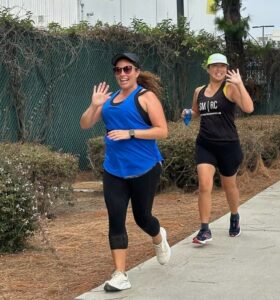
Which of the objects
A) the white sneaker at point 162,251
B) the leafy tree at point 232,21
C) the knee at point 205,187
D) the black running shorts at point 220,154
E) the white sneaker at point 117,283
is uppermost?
the leafy tree at point 232,21

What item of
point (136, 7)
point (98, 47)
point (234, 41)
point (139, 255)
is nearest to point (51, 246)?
point (139, 255)

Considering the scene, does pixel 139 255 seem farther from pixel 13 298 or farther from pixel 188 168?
pixel 188 168

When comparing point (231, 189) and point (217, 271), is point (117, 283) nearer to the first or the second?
point (217, 271)

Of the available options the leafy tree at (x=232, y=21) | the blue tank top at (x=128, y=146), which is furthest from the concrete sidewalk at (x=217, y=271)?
the leafy tree at (x=232, y=21)

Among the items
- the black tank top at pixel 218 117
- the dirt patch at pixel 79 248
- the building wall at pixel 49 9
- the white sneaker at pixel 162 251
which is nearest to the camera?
the dirt patch at pixel 79 248

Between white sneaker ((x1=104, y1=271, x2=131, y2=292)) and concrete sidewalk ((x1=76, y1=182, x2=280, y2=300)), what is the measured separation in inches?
1.5

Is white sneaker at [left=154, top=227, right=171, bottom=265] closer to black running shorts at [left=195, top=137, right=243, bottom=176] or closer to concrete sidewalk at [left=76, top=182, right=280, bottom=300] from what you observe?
concrete sidewalk at [left=76, top=182, right=280, bottom=300]

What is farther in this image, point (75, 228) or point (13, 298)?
point (75, 228)

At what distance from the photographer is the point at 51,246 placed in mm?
6219

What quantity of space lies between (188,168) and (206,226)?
130 inches

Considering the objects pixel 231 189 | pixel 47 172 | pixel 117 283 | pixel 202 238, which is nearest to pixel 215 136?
pixel 231 189

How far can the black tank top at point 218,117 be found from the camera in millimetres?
6195

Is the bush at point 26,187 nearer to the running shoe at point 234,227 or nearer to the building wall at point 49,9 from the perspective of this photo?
the running shoe at point 234,227

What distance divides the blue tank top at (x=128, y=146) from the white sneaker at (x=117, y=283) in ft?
2.46
